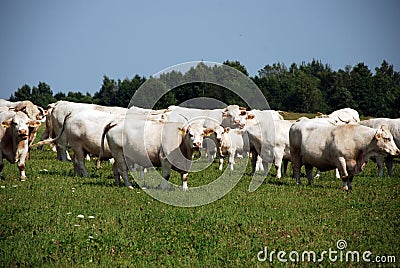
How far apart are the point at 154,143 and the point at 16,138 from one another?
382cm

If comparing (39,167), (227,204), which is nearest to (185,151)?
(227,204)

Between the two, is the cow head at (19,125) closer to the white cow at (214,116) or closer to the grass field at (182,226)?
the grass field at (182,226)

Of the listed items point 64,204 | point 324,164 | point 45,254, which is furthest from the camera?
point 324,164

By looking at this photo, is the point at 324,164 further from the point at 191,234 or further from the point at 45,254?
the point at 45,254

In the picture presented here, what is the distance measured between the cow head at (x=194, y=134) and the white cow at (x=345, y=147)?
349 cm

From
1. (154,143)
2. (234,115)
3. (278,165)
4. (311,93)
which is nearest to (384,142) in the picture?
(278,165)

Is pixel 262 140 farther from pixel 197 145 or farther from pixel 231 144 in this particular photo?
pixel 197 145

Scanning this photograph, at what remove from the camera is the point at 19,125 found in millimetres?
15617

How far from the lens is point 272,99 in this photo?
93688 millimetres

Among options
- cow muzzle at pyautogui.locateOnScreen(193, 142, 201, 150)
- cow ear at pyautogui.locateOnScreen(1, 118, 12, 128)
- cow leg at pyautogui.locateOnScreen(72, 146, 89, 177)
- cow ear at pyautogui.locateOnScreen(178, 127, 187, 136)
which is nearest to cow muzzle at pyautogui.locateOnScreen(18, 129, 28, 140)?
cow ear at pyautogui.locateOnScreen(1, 118, 12, 128)

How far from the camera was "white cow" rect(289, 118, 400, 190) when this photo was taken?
52.3ft

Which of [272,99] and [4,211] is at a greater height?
[272,99]

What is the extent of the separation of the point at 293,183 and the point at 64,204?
749 centimetres

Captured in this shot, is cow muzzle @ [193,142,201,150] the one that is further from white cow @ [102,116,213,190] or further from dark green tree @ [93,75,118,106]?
dark green tree @ [93,75,118,106]
